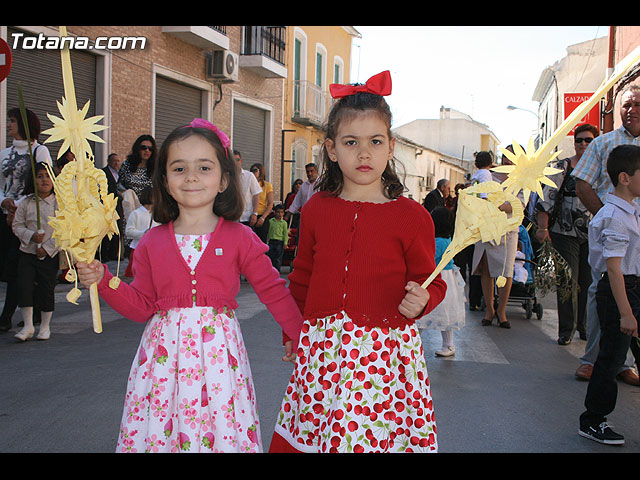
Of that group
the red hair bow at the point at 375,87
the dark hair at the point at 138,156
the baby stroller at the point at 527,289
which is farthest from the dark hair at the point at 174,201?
the baby stroller at the point at 527,289

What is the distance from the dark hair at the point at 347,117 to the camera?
264 cm

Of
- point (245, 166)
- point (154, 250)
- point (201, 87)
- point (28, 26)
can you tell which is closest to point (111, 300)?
point (154, 250)

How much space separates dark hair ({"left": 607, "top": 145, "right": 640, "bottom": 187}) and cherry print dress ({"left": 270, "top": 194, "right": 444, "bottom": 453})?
6.81ft

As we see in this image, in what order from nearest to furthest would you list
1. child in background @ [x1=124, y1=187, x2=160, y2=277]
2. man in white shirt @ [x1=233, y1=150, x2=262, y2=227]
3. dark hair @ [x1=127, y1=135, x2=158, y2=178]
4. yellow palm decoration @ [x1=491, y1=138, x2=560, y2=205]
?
1. yellow palm decoration @ [x1=491, y1=138, x2=560, y2=205]
2. child in background @ [x1=124, y1=187, x2=160, y2=277]
3. dark hair @ [x1=127, y1=135, x2=158, y2=178]
4. man in white shirt @ [x1=233, y1=150, x2=262, y2=227]

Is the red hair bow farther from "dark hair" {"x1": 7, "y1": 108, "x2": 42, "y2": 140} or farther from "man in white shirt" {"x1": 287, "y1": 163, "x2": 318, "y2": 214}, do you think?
"man in white shirt" {"x1": 287, "y1": 163, "x2": 318, "y2": 214}

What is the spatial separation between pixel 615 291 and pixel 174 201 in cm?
261

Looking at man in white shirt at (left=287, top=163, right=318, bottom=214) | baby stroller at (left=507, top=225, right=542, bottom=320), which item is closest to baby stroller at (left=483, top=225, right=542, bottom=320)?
baby stroller at (left=507, top=225, right=542, bottom=320)

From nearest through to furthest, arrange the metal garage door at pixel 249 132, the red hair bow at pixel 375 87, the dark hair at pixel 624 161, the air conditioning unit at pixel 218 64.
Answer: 1. the red hair bow at pixel 375 87
2. the dark hair at pixel 624 161
3. the air conditioning unit at pixel 218 64
4. the metal garage door at pixel 249 132

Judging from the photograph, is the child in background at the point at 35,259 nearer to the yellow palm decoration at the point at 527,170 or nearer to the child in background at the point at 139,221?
the child in background at the point at 139,221

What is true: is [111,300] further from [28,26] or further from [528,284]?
[28,26]

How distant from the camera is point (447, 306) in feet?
18.7

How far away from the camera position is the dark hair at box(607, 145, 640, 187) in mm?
3994

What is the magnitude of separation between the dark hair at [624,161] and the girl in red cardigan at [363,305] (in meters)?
2.06
